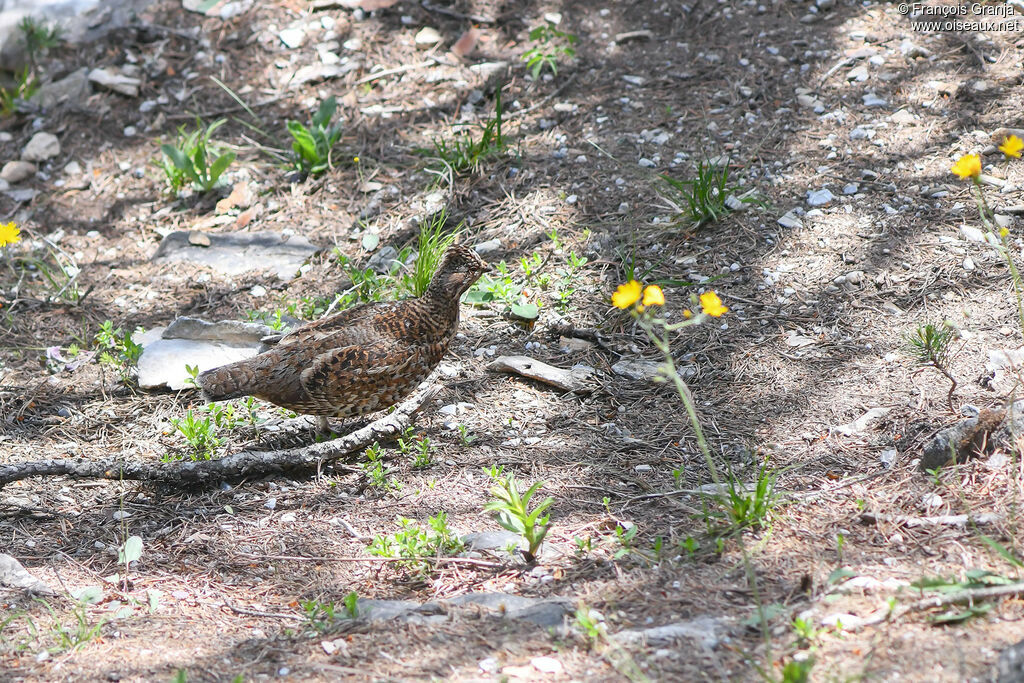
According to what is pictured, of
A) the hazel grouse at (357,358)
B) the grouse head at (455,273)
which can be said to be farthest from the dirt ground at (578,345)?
the grouse head at (455,273)

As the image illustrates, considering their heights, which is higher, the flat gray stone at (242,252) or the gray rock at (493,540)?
the gray rock at (493,540)

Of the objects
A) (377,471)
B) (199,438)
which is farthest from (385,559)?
(199,438)

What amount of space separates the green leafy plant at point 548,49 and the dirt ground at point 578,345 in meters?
0.15

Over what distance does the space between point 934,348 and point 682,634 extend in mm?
1884

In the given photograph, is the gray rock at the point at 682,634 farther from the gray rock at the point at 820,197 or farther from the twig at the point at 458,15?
the twig at the point at 458,15

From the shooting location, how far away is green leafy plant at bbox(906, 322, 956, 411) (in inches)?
161

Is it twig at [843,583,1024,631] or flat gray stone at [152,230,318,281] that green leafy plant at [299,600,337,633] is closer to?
twig at [843,583,1024,631]

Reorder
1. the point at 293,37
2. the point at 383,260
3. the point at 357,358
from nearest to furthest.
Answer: the point at 357,358
the point at 383,260
the point at 293,37

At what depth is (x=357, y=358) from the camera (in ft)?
16.4

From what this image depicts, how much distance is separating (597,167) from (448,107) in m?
1.76

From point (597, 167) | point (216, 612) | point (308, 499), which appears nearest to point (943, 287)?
point (597, 167)

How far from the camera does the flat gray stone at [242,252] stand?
686 centimetres

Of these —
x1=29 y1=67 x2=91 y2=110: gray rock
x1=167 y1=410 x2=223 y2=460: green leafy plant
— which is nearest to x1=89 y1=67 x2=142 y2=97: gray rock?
x1=29 y1=67 x2=91 y2=110: gray rock

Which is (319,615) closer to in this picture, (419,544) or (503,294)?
(419,544)
